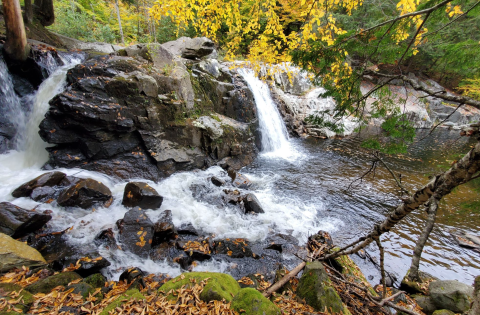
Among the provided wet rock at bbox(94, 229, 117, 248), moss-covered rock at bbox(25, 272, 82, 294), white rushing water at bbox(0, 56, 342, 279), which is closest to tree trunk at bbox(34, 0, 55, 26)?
white rushing water at bbox(0, 56, 342, 279)

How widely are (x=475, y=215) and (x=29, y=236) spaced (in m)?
13.8

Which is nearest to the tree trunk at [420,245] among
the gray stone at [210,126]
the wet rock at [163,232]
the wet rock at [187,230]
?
the wet rock at [187,230]

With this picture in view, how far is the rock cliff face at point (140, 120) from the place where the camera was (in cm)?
689

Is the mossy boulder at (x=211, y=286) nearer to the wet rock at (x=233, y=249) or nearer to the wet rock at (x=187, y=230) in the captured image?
the wet rock at (x=233, y=249)

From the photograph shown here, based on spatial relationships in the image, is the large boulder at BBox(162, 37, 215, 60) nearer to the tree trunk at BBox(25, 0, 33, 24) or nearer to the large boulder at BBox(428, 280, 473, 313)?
the tree trunk at BBox(25, 0, 33, 24)

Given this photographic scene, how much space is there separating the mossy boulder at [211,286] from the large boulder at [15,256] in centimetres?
268

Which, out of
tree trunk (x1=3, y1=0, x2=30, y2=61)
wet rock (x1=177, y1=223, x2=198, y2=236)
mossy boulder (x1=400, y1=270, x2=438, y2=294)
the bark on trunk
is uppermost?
tree trunk (x1=3, y1=0, x2=30, y2=61)

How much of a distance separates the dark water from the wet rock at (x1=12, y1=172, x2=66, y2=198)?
23.8 feet

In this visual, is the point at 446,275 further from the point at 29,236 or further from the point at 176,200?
the point at 29,236

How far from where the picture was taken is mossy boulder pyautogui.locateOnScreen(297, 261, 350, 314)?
2.78 m

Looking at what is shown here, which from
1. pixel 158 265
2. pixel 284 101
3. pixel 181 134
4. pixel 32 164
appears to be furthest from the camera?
pixel 284 101

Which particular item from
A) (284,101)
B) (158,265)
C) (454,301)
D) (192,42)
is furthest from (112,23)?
(454,301)

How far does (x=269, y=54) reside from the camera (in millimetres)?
4574

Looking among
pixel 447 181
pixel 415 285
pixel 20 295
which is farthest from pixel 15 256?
pixel 415 285
